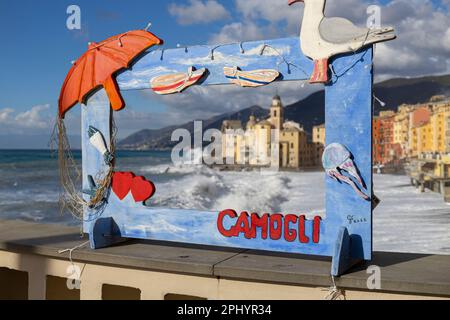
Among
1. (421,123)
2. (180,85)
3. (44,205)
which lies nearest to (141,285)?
(180,85)

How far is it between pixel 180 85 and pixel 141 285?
1.52m

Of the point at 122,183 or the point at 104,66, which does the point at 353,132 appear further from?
the point at 104,66

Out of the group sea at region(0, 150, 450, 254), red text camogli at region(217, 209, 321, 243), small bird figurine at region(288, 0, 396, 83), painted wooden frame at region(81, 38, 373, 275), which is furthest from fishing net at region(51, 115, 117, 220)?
sea at region(0, 150, 450, 254)

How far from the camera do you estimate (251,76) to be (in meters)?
3.50

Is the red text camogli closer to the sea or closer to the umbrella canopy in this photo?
the umbrella canopy

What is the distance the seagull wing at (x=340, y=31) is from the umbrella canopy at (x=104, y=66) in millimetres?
1302

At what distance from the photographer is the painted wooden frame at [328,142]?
125 inches

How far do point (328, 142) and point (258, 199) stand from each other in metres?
20.7

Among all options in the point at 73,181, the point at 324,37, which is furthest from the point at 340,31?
the point at 73,181

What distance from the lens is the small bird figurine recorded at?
125 inches

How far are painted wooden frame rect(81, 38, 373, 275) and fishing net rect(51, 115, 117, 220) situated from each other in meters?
0.06

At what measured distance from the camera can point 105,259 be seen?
367cm

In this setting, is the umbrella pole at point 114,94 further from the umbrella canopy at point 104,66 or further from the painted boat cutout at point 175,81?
the painted boat cutout at point 175,81
